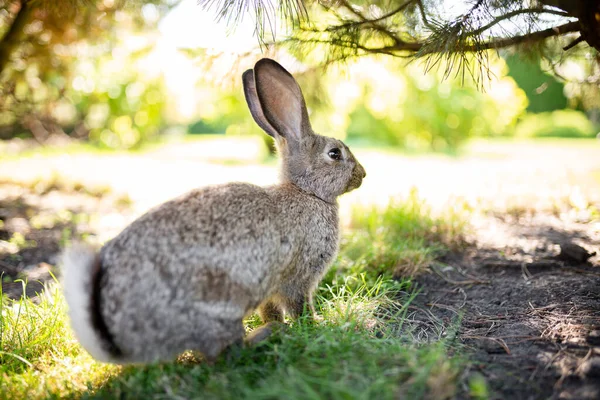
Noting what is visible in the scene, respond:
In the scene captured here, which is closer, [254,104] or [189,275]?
[189,275]

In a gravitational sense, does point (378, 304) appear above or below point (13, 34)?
below

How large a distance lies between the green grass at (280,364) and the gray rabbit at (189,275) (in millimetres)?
159

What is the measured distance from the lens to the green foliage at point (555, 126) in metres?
24.1

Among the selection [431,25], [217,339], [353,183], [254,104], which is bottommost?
[217,339]

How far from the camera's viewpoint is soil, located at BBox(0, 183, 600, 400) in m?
2.47

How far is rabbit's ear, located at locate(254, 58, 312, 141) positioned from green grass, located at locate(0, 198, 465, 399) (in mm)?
1294

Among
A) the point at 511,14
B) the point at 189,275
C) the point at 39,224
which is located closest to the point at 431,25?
the point at 511,14

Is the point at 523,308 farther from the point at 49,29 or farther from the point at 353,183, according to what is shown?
the point at 49,29

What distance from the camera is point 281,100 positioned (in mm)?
3543

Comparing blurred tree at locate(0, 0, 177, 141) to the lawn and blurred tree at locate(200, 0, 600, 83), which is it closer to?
the lawn

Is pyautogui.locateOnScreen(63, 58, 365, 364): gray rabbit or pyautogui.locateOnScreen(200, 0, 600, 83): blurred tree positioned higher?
pyautogui.locateOnScreen(200, 0, 600, 83): blurred tree

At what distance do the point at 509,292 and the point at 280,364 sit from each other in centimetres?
219

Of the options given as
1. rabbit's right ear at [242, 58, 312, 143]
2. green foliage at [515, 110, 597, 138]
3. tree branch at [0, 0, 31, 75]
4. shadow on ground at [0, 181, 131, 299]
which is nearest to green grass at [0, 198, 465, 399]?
shadow on ground at [0, 181, 131, 299]

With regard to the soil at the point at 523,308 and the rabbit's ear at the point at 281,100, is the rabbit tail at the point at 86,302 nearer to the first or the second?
the rabbit's ear at the point at 281,100
